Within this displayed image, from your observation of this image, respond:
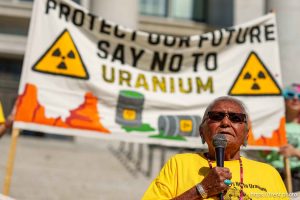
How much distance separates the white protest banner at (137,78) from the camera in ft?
17.9

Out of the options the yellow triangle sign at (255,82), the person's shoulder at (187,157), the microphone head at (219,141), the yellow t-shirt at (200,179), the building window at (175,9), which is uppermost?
the building window at (175,9)

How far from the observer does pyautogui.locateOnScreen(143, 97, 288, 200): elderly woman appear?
2547mm

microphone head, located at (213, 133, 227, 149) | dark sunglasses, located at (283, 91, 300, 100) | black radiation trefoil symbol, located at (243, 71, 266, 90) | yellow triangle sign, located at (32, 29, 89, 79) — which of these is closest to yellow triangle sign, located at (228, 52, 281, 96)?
black radiation trefoil symbol, located at (243, 71, 266, 90)

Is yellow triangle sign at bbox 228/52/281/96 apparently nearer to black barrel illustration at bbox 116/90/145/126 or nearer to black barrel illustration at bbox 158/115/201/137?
black barrel illustration at bbox 158/115/201/137

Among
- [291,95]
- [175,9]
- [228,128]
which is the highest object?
[175,9]

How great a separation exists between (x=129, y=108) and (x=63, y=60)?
2.82 ft

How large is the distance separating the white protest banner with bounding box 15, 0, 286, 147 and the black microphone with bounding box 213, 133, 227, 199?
10.2 ft

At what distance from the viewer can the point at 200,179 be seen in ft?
8.44

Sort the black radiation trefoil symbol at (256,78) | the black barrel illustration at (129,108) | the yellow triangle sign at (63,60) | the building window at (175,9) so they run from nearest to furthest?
the yellow triangle sign at (63,60) → the black barrel illustration at (129,108) → the black radiation trefoil symbol at (256,78) → the building window at (175,9)

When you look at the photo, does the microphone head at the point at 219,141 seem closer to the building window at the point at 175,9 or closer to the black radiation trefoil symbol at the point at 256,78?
the black radiation trefoil symbol at the point at 256,78

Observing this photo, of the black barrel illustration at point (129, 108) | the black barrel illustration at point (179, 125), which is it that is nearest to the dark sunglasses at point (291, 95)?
the black barrel illustration at point (179, 125)

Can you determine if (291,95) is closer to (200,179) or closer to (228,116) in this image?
(228,116)

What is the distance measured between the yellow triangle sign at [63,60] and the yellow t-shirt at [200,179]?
3.06m

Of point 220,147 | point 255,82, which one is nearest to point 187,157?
point 220,147
